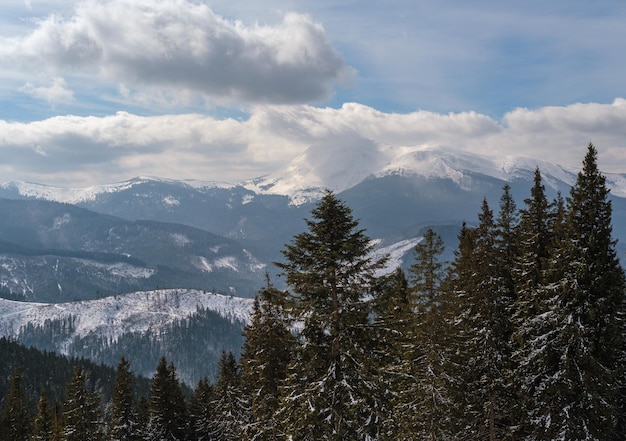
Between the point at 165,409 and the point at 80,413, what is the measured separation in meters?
14.0

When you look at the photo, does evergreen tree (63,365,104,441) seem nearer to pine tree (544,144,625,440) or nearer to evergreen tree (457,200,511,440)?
evergreen tree (457,200,511,440)

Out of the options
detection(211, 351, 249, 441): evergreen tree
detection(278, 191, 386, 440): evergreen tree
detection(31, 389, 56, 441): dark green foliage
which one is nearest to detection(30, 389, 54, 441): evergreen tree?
detection(31, 389, 56, 441): dark green foliage

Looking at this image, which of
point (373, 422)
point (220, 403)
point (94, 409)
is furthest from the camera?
point (220, 403)

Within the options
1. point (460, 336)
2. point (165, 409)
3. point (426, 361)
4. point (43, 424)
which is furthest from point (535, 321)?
point (43, 424)

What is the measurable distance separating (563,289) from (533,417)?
721 centimetres

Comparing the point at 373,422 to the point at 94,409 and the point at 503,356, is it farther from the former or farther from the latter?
the point at 94,409

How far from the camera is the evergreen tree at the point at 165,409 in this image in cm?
6041

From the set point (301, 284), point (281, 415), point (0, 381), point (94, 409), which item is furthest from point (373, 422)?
point (0, 381)

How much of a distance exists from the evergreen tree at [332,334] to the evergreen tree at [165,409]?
4432 cm

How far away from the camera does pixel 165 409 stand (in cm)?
6125

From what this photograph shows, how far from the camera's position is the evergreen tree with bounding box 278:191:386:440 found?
1972cm

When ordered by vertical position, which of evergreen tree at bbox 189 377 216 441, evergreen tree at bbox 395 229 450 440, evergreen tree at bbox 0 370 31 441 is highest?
evergreen tree at bbox 395 229 450 440

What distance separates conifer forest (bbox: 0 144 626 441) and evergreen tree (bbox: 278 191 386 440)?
57 millimetres

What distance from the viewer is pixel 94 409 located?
51062mm
